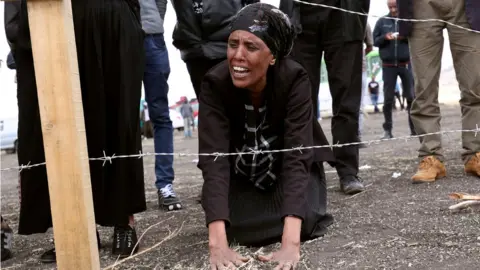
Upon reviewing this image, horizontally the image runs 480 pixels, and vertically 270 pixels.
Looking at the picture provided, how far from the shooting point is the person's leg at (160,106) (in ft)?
13.7

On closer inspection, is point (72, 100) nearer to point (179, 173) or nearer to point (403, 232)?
point (403, 232)

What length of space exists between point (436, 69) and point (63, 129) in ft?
9.32

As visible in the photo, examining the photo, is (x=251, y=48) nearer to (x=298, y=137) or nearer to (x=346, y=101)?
(x=298, y=137)

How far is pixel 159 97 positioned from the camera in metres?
4.24

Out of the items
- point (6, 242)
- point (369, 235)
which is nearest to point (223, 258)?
point (369, 235)

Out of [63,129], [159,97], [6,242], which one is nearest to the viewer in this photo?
[63,129]

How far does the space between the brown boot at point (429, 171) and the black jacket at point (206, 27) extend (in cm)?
149

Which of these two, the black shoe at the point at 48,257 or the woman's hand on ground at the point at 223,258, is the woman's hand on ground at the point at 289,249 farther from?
the black shoe at the point at 48,257

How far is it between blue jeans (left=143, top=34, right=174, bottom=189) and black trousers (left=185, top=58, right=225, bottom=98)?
19cm

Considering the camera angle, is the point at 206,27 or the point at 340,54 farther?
the point at 340,54

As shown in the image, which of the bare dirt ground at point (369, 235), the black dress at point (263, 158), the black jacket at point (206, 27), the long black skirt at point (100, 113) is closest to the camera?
the bare dirt ground at point (369, 235)

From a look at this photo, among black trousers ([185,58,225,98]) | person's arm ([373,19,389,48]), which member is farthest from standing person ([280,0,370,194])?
person's arm ([373,19,389,48])

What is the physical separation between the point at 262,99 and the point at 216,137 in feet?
0.97

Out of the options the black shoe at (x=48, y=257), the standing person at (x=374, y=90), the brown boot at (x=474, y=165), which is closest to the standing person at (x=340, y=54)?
the brown boot at (x=474, y=165)
